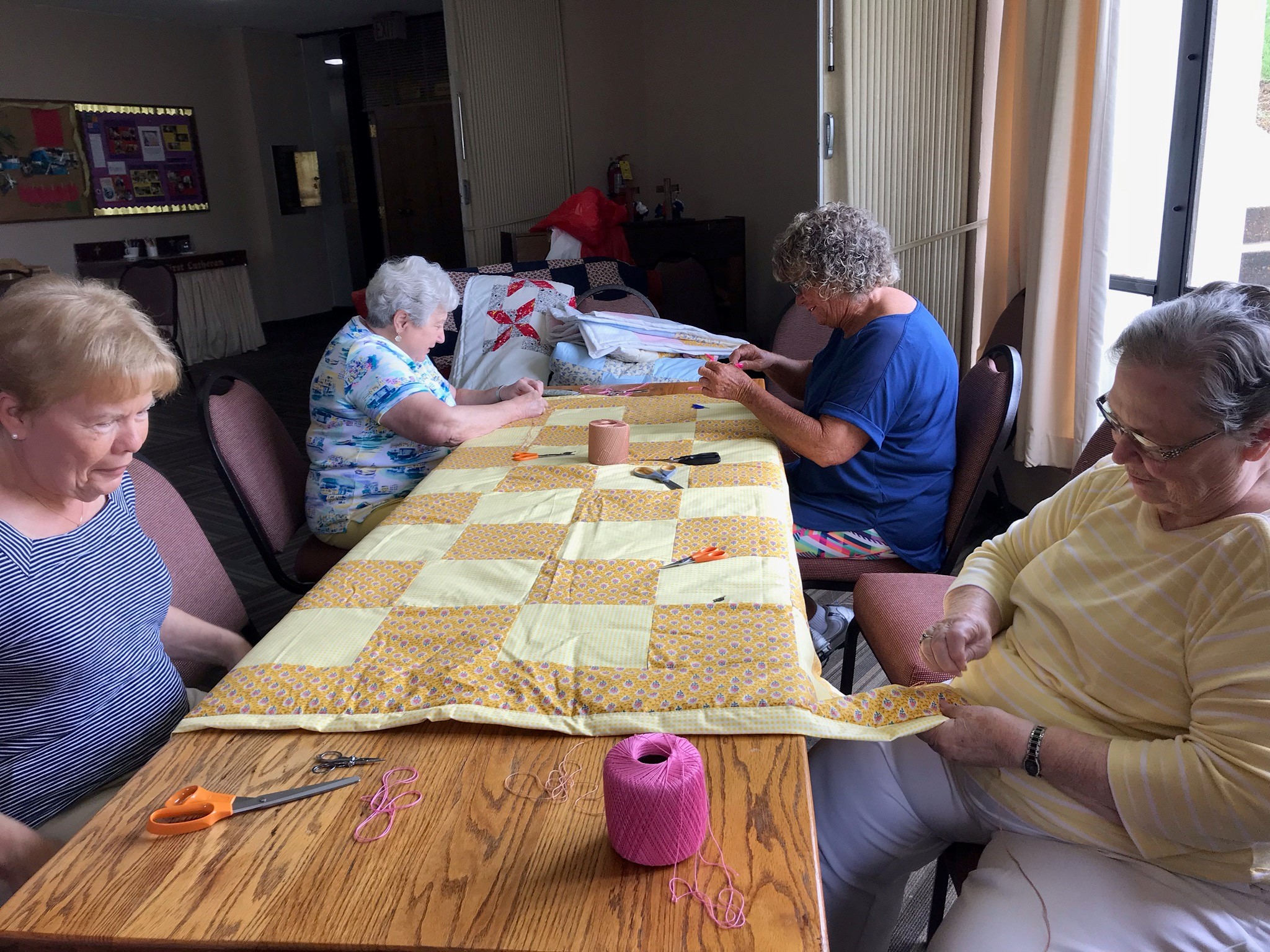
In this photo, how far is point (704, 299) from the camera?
18.6 ft

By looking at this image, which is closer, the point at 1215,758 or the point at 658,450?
the point at 1215,758

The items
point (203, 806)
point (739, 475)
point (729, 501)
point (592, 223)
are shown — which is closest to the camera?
point (203, 806)

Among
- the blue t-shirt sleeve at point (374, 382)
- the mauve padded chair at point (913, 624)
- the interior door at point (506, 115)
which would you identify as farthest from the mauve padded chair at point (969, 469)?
the interior door at point (506, 115)

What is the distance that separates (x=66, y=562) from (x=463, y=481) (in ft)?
2.60

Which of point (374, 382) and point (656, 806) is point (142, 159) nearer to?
point (374, 382)

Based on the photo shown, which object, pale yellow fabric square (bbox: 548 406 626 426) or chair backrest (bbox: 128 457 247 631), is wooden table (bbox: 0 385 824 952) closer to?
chair backrest (bbox: 128 457 247 631)

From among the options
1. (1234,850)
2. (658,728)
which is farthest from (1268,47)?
(658,728)

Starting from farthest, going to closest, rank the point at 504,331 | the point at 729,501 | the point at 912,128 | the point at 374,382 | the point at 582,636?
the point at 504,331 → the point at 912,128 → the point at 374,382 → the point at 729,501 → the point at 582,636

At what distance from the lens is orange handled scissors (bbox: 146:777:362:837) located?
2.97ft

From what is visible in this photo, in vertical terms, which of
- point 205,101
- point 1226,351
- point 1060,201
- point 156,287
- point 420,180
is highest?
point 205,101

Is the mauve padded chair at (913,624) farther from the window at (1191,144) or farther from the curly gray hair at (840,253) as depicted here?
the window at (1191,144)

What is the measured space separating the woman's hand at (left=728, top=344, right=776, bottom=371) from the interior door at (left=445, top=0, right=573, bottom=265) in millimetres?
3349

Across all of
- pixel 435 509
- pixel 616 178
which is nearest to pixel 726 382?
pixel 435 509

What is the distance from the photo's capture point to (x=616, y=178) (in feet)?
21.2
